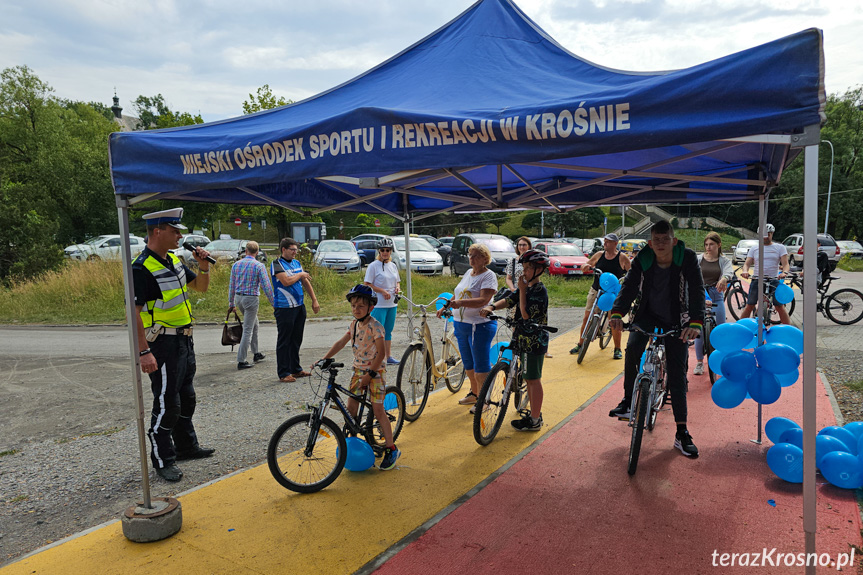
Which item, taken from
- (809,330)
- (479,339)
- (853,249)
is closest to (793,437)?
(809,330)

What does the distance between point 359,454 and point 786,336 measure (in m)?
3.63

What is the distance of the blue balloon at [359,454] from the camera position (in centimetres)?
445

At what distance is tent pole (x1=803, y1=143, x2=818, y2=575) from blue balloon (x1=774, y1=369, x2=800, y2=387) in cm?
165

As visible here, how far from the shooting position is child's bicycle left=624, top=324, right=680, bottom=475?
426cm

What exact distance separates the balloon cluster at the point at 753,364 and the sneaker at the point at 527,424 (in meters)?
1.63

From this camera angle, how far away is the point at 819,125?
2.46 m

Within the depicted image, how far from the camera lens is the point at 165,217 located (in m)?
4.39

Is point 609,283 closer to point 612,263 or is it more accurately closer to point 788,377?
point 612,263

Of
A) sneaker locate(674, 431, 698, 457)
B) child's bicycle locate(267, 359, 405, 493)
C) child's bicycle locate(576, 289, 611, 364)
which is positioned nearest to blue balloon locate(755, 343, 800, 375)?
sneaker locate(674, 431, 698, 457)

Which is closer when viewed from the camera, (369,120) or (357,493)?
(369,120)

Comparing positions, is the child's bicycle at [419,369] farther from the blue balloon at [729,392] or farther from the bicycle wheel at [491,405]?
the blue balloon at [729,392]

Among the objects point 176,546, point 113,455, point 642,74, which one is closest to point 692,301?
point 642,74

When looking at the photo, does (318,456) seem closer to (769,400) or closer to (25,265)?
(769,400)

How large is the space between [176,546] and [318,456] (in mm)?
1146
